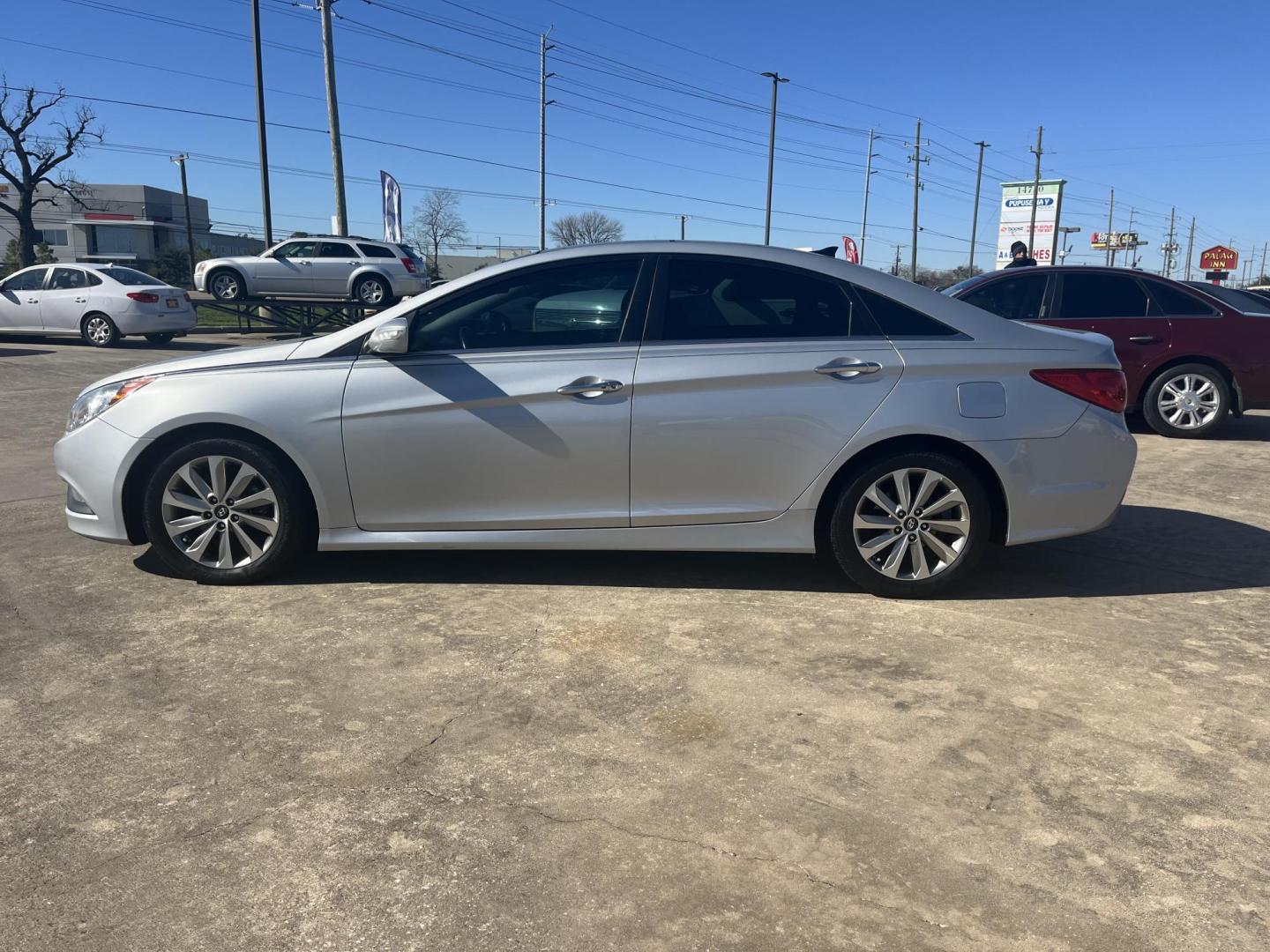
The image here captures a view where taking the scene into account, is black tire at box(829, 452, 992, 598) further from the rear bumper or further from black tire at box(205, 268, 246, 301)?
black tire at box(205, 268, 246, 301)

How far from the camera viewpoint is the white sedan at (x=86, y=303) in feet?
56.5

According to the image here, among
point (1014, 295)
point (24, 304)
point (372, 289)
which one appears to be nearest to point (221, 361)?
point (1014, 295)

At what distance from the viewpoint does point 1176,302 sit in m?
9.45

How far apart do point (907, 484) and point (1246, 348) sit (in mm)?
6901

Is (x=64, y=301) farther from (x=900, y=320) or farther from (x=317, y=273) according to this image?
(x=900, y=320)

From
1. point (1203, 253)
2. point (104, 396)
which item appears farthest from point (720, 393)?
point (1203, 253)

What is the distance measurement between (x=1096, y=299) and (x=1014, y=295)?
77 centimetres

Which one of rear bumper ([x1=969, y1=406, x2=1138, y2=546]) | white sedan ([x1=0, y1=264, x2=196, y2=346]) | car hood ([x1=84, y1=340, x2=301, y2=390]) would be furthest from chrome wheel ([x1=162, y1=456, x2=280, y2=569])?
white sedan ([x1=0, y1=264, x2=196, y2=346])

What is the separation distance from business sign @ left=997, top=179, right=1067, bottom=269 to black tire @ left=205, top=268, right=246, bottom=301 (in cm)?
5055

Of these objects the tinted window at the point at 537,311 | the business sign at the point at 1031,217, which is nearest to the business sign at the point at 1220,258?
the business sign at the point at 1031,217

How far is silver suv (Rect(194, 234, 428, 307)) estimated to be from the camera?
71.9 feet

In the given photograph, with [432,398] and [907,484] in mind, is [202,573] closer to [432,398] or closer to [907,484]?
[432,398]

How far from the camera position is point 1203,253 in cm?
6450

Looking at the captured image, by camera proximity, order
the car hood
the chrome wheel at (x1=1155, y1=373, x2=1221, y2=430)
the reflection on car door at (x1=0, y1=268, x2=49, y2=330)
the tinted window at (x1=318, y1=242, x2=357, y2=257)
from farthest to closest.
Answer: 1. the tinted window at (x1=318, y1=242, x2=357, y2=257)
2. the reflection on car door at (x1=0, y1=268, x2=49, y2=330)
3. the chrome wheel at (x1=1155, y1=373, x2=1221, y2=430)
4. the car hood
